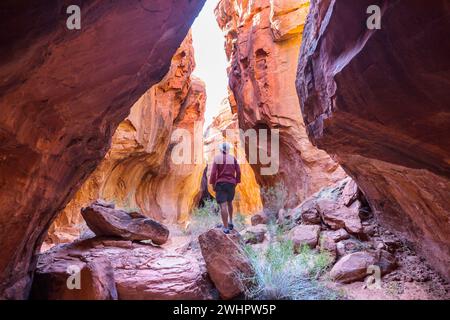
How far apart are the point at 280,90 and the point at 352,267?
781cm

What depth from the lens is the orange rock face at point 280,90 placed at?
10.2 m

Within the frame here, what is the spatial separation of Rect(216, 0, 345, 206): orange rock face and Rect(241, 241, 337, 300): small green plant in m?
5.48

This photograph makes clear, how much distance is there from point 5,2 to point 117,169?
12375mm

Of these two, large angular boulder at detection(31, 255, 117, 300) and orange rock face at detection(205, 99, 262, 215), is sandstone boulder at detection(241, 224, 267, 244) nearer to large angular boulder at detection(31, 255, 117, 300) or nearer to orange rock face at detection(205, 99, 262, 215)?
large angular boulder at detection(31, 255, 117, 300)

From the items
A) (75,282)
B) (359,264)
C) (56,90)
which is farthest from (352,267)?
(56,90)

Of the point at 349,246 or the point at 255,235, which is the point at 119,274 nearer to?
the point at 255,235

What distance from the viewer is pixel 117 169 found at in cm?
1408

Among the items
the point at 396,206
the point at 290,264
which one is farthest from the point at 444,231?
A: the point at 290,264

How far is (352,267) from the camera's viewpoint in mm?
4797

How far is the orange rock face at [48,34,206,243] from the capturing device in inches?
486

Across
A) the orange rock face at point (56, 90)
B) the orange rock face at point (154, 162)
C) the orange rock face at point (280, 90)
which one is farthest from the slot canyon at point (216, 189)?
the orange rock face at point (154, 162)

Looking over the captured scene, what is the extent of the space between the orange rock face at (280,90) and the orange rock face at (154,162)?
4072 millimetres

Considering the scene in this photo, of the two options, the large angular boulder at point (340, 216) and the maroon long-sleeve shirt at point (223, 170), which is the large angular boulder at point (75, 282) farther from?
the large angular boulder at point (340, 216)
